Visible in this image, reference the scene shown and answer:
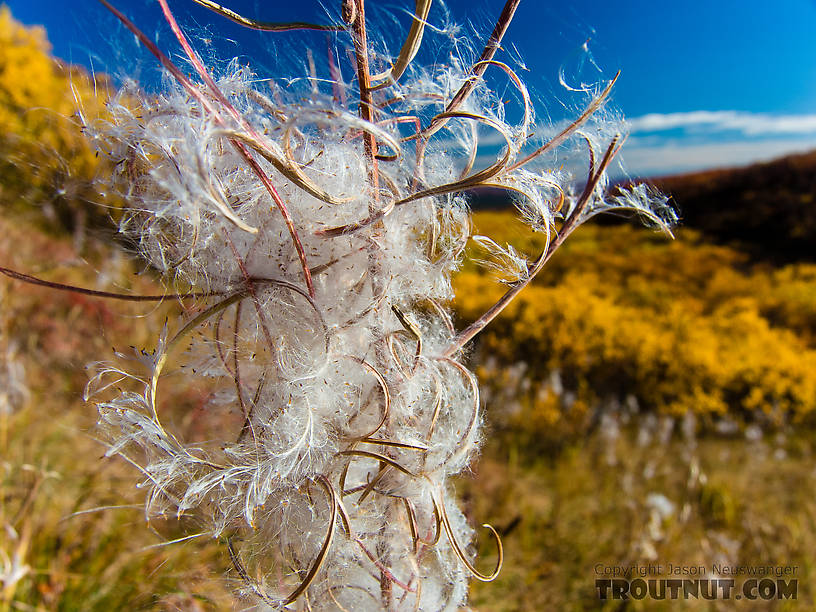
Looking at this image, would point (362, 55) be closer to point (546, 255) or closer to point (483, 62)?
point (483, 62)

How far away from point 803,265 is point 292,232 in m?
7.19

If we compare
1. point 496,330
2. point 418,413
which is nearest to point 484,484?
point 496,330

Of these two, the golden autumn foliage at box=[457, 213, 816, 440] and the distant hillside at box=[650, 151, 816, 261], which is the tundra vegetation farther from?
the distant hillside at box=[650, 151, 816, 261]

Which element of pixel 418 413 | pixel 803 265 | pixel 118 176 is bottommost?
pixel 418 413

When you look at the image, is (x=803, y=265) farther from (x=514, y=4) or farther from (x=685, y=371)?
(x=514, y=4)

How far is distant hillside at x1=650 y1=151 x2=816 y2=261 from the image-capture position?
6.20m

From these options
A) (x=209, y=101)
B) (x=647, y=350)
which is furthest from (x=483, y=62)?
(x=647, y=350)

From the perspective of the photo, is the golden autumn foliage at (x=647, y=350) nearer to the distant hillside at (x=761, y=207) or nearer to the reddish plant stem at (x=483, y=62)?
the distant hillside at (x=761, y=207)

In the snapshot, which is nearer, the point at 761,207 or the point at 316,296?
the point at 316,296

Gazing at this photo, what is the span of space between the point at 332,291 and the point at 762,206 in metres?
8.32

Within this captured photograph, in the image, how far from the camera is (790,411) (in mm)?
3449

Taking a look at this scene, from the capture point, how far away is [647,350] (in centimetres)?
351

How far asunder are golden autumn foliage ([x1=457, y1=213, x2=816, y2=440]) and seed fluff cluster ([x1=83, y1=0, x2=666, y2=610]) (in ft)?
7.08

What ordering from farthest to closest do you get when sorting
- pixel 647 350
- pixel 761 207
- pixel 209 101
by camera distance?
1. pixel 761 207
2. pixel 647 350
3. pixel 209 101
